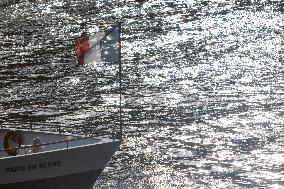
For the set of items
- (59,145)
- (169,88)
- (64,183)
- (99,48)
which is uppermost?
(99,48)

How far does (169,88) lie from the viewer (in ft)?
210

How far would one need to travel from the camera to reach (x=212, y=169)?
4253cm

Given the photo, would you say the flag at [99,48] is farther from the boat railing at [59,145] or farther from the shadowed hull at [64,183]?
the shadowed hull at [64,183]

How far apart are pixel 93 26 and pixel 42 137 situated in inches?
2624

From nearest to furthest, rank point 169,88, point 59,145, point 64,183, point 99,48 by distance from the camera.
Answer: point 99,48 → point 64,183 → point 59,145 → point 169,88

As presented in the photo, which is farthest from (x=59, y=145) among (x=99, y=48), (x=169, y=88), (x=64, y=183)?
Answer: (x=169, y=88)

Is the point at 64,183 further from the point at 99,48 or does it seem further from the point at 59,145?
the point at 99,48

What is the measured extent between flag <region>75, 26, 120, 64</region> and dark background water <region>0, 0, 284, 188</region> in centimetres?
475

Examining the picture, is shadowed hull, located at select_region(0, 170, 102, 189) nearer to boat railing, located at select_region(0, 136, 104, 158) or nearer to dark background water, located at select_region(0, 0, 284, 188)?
boat railing, located at select_region(0, 136, 104, 158)

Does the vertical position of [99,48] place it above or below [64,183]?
above

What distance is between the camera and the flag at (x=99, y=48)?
29906 mm

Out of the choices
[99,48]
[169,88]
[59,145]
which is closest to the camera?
[99,48]

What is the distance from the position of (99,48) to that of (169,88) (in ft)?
113

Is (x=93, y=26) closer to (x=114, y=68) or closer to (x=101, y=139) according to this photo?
(x=114, y=68)
